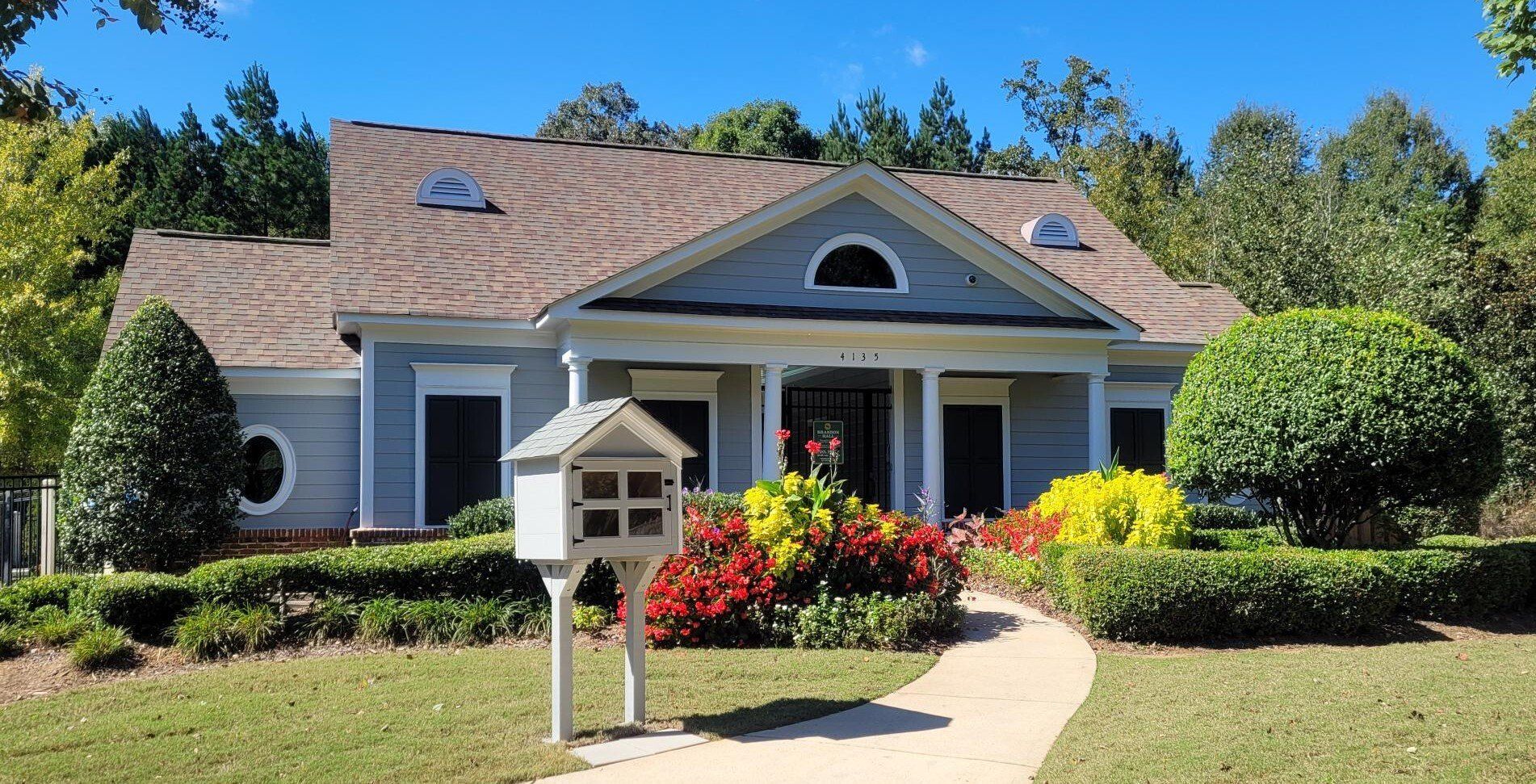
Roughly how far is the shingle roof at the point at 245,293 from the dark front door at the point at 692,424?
4.39 m

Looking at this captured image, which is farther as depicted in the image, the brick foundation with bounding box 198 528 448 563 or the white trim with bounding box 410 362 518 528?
the white trim with bounding box 410 362 518 528

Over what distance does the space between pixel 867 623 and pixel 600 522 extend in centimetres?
376

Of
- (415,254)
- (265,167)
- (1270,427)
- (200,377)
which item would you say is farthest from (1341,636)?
(265,167)

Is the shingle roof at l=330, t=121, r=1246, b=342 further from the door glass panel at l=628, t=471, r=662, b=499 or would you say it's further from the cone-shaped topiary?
the door glass panel at l=628, t=471, r=662, b=499

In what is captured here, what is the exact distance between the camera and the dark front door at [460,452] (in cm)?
1524

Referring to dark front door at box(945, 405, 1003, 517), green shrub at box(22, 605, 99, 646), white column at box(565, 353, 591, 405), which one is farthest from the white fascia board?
green shrub at box(22, 605, 99, 646)

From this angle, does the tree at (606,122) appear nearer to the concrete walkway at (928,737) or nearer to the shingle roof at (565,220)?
the shingle roof at (565,220)

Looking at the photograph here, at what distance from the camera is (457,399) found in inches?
607

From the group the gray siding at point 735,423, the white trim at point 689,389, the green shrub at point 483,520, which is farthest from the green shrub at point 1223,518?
the green shrub at point 483,520

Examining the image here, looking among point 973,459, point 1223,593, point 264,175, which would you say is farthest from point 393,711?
point 264,175

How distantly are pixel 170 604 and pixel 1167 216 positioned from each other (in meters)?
36.8

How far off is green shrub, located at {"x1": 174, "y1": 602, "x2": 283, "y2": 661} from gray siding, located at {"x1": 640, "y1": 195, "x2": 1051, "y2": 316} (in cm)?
734

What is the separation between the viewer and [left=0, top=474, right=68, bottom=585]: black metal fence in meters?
13.0

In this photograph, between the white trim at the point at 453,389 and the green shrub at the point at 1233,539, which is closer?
the green shrub at the point at 1233,539
